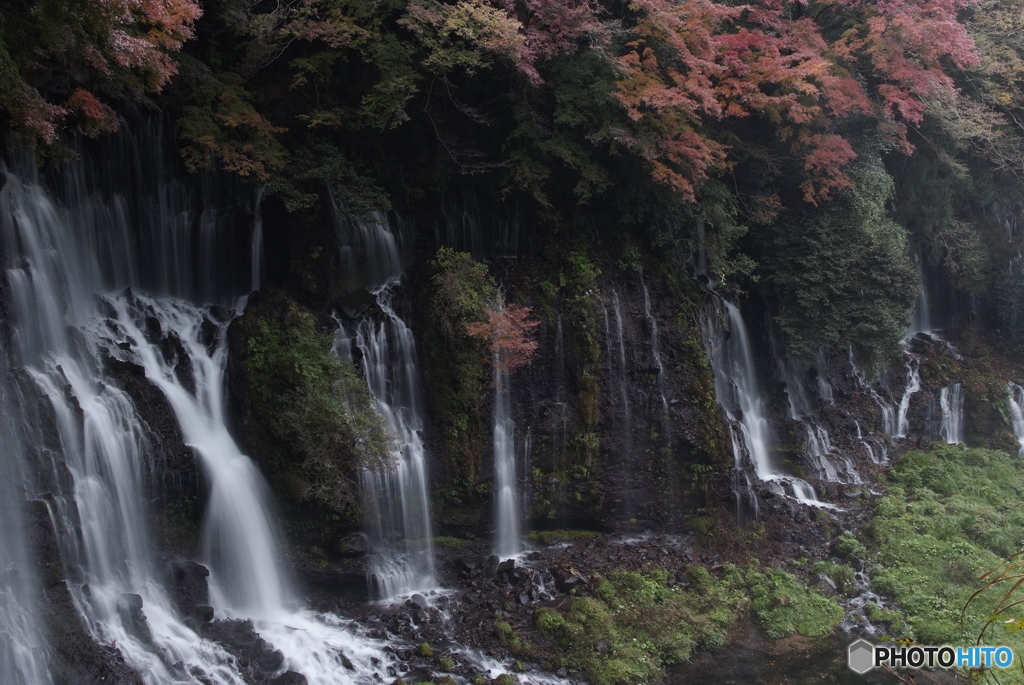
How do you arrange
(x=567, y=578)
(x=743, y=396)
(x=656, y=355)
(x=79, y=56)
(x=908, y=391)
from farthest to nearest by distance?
(x=908, y=391) → (x=743, y=396) → (x=656, y=355) → (x=567, y=578) → (x=79, y=56)

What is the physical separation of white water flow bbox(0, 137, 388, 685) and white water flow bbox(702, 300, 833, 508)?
29.4ft

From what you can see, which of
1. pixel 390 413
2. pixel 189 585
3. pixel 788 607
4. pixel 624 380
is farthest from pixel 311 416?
pixel 788 607

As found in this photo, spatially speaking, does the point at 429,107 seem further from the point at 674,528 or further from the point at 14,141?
the point at 674,528

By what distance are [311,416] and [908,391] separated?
48.8 feet

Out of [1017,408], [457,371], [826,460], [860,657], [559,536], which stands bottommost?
[860,657]

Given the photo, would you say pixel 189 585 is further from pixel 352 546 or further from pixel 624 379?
pixel 624 379

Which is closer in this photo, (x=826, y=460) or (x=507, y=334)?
(x=507, y=334)

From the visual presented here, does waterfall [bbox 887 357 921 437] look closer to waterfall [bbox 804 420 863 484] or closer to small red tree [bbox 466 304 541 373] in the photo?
waterfall [bbox 804 420 863 484]

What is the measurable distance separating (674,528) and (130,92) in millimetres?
11310

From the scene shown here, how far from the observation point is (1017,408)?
66.2ft

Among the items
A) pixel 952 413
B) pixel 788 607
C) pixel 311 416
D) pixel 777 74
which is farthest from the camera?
pixel 952 413

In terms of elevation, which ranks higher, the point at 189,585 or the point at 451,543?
the point at 189,585

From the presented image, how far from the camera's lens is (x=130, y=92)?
38.6 feet

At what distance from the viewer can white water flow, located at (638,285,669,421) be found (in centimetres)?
1487
